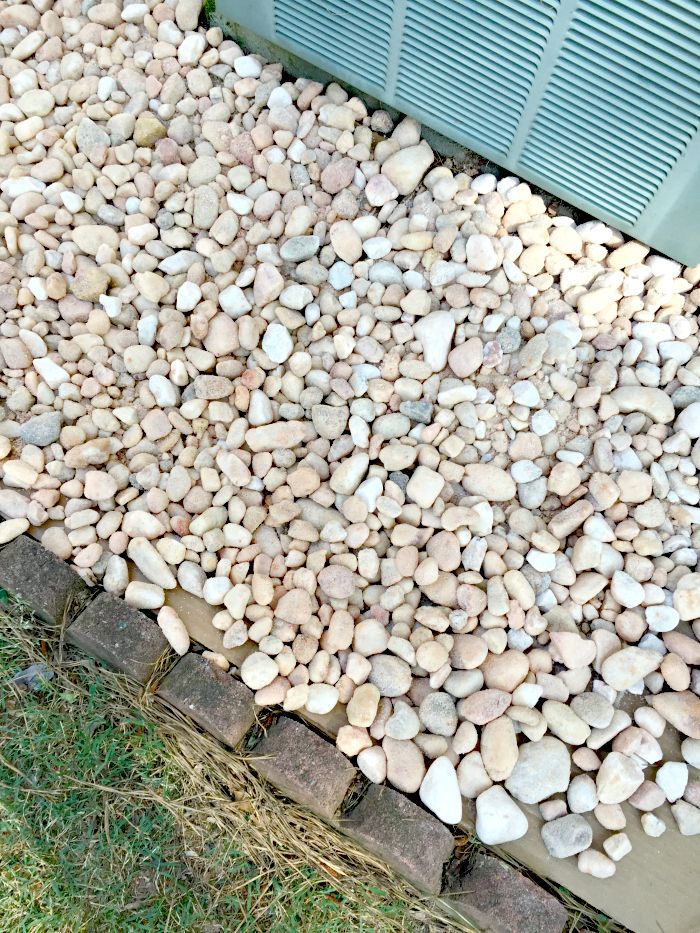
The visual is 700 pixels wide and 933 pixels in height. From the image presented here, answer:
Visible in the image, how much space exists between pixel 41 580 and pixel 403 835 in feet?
3.10

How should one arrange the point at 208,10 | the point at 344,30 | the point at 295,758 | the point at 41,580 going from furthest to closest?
the point at 208,10 → the point at 344,30 → the point at 41,580 → the point at 295,758

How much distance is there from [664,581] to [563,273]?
0.79 m

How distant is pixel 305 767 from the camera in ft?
5.37

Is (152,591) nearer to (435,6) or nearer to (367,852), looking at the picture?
(367,852)

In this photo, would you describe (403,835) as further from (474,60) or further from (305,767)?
(474,60)

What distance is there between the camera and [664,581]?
1791 mm

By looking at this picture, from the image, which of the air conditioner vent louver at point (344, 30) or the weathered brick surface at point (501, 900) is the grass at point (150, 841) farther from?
the air conditioner vent louver at point (344, 30)

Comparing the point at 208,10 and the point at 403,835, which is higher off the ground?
the point at 208,10

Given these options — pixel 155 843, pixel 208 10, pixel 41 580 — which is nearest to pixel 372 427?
pixel 41 580

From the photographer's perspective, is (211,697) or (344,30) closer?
(211,697)

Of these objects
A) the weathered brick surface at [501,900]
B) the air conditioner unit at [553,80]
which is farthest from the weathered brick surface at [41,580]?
the air conditioner unit at [553,80]

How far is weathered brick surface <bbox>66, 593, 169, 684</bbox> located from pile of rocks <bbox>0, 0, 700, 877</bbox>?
4 cm

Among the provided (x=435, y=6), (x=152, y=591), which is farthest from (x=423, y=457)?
(x=435, y=6)

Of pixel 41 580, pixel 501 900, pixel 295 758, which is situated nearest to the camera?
pixel 501 900
